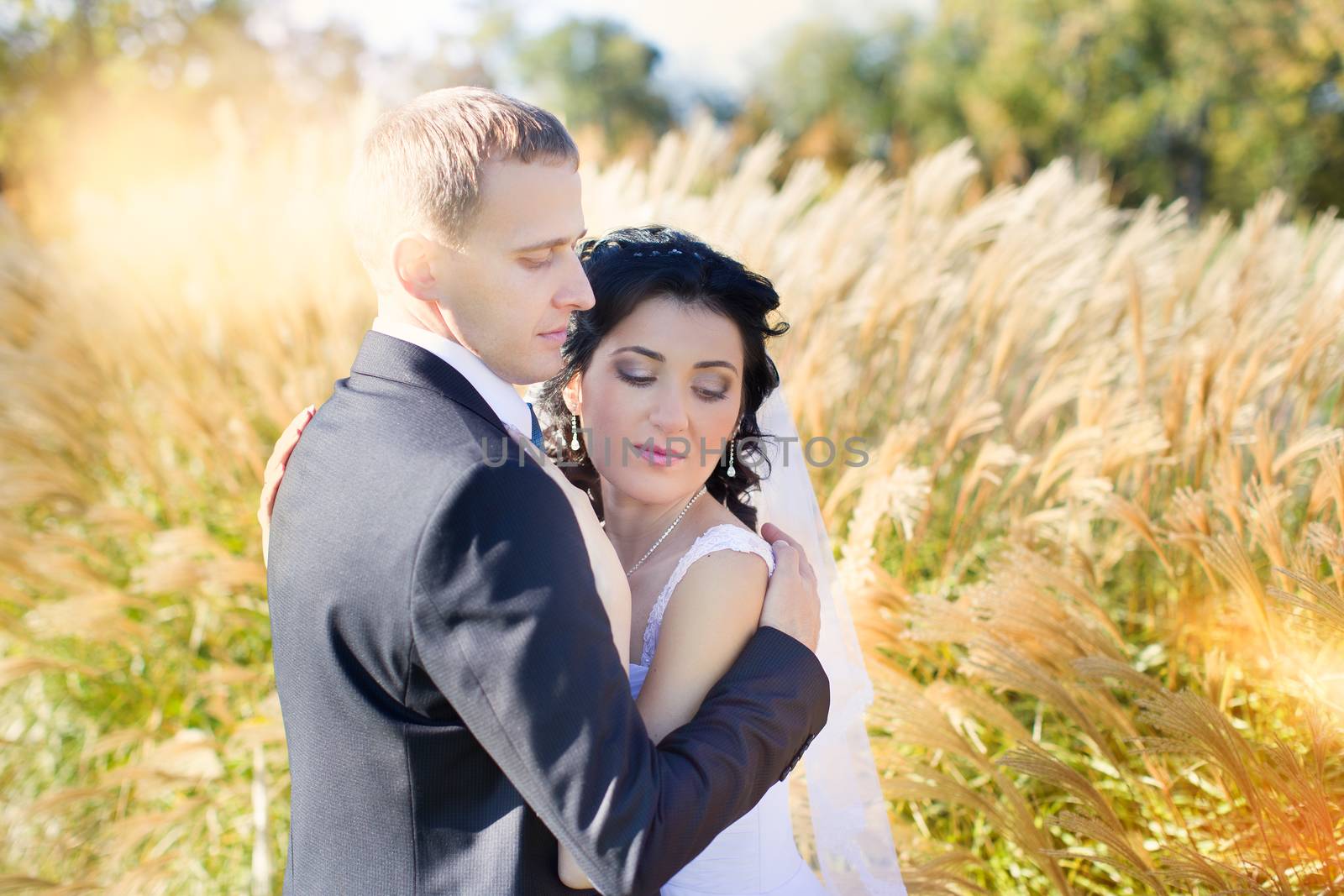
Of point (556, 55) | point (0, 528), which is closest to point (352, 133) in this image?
point (0, 528)

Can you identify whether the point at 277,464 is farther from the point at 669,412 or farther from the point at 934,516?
the point at 934,516

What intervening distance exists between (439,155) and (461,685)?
74cm

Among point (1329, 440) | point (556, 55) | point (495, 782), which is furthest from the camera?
point (556, 55)

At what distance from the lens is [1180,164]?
32.3m

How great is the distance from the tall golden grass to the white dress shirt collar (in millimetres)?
1135

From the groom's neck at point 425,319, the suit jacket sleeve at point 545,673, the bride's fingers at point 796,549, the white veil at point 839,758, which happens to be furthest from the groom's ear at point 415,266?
the white veil at point 839,758

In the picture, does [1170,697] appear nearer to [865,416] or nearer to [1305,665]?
[1305,665]

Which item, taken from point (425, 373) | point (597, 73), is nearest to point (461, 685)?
point (425, 373)

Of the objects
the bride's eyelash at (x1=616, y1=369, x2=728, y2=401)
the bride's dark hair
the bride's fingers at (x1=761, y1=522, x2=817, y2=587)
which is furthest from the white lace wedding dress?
the bride's dark hair

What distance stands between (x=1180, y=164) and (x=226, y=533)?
34676mm

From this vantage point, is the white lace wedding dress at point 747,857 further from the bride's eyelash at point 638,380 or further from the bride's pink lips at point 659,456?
the bride's eyelash at point 638,380

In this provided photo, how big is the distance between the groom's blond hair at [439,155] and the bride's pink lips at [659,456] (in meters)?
0.66

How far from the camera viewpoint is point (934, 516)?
385 centimetres

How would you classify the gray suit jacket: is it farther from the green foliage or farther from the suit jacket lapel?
the green foliage
